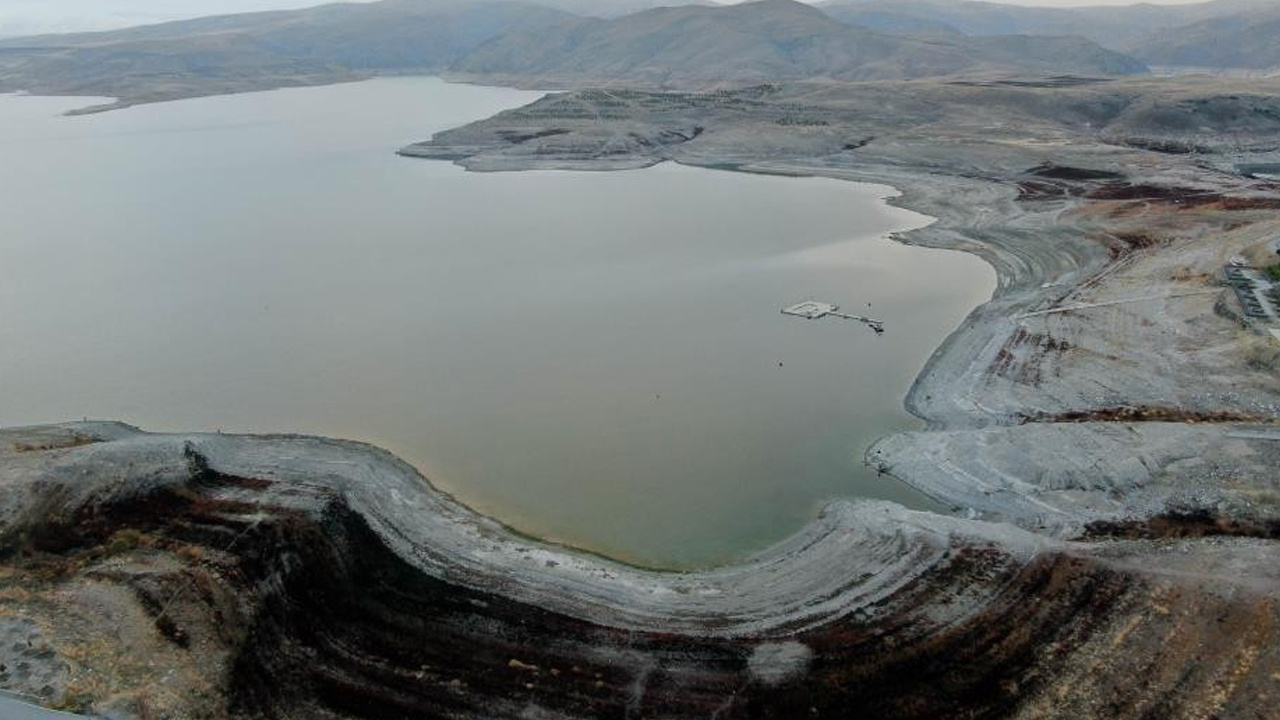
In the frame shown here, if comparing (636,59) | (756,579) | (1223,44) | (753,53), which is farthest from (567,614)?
(1223,44)

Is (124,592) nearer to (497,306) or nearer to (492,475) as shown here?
(492,475)

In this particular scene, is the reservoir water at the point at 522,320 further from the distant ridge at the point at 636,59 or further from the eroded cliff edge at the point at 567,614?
the distant ridge at the point at 636,59

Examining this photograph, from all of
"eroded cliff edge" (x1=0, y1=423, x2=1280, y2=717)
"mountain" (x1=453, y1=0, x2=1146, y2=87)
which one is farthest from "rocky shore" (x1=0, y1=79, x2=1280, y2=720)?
"mountain" (x1=453, y1=0, x2=1146, y2=87)

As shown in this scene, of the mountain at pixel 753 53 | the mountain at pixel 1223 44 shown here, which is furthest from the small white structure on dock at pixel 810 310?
the mountain at pixel 1223 44

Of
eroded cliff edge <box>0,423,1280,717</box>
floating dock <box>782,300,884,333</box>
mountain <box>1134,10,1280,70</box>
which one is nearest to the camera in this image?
eroded cliff edge <box>0,423,1280,717</box>

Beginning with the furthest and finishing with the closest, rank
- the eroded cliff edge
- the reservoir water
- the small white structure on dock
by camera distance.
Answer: the small white structure on dock → the reservoir water → the eroded cliff edge

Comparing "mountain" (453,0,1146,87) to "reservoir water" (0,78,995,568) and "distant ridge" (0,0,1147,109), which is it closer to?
"distant ridge" (0,0,1147,109)
